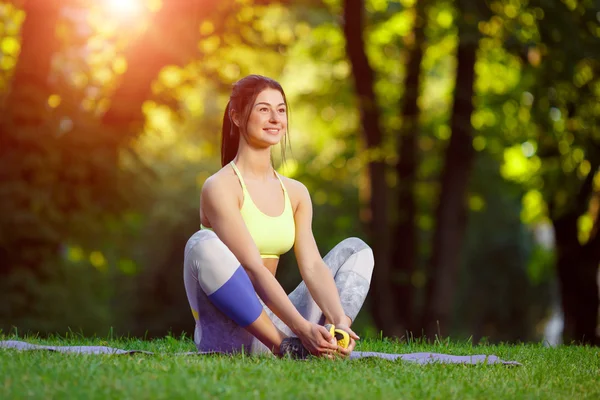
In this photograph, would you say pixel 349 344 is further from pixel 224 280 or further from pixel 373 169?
pixel 373 169

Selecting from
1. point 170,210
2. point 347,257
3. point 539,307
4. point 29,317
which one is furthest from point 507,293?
point 347,257

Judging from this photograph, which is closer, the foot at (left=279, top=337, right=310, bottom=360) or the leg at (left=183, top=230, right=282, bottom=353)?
the leg at (left=183, top=230, right=282, bottom=353)

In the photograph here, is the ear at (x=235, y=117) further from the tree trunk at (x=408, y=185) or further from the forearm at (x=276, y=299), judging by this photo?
the tree trunk at (x=408, y=185)

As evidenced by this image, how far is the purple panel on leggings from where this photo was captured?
5.28 m

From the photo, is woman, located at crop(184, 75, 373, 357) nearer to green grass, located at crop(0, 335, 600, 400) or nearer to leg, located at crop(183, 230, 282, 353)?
leg, located at crop(183, 230, 282, 353)

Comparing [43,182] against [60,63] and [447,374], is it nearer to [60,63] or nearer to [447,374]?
[60,63]

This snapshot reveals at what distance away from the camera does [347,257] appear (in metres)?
5.96

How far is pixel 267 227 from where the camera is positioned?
5.66 meters

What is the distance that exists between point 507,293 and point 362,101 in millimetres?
16666

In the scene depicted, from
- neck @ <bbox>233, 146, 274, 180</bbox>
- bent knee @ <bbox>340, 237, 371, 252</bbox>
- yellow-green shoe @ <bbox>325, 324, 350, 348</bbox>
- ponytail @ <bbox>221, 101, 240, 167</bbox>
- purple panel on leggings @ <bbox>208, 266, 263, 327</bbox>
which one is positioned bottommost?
yellow-green shoe @ <bbox>325, 324, 350, 348</bbox>

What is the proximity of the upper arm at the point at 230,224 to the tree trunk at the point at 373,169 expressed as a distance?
793 centimetres

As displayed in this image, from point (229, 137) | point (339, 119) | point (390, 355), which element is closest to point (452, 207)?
point (339, 119)

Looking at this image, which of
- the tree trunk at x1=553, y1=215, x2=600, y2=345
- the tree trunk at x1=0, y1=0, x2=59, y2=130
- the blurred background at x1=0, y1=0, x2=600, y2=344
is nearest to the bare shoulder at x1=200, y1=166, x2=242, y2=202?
the blurred background at x1=0, y1=0, x2=600, y2=344

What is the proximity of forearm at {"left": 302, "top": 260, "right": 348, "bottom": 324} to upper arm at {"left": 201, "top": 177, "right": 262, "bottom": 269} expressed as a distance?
1.33 ft
